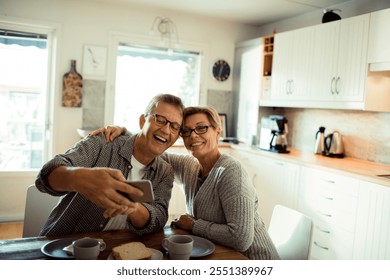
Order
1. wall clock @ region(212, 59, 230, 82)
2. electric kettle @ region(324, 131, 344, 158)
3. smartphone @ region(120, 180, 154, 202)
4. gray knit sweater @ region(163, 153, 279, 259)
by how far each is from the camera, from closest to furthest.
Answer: smartphone @ region(120, 180, 154, 202) < gray knit sweater @ region(163, 153, 279, 259) < electric kettle @ region(324, 131, 344, 158) < wall clock @ region(212, 59, 230, 82)

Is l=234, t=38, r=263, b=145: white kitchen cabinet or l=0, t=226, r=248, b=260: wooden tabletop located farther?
l=234, t=38, r=263, b=145: white kitchen cabinet

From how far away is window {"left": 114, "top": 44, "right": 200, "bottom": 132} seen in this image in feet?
13.0

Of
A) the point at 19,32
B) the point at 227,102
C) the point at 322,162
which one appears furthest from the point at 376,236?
the point at 19,32

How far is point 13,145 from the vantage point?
3.63m

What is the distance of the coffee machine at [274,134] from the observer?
11.1ft

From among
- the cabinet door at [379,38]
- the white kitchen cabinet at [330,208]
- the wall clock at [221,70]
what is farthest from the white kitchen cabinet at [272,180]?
the wall clock at [221,70]

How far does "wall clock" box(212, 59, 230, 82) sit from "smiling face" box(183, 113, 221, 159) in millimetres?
2943

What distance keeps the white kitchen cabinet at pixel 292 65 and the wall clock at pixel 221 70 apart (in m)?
0.79

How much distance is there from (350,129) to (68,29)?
2.82 meters

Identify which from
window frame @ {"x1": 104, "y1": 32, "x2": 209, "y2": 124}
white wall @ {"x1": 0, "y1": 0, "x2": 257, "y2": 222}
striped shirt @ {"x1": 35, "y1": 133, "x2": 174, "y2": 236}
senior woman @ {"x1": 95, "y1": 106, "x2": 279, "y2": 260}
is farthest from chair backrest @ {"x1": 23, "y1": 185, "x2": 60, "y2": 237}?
window frame @ {"x1": 104, "y1": 32, "x2": 209, "y2": 124}

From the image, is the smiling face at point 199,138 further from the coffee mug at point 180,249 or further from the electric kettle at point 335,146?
the electric kettle at point 335,146

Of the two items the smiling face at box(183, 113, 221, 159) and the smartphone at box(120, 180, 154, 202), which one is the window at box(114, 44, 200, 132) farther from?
the smartphone at box(120, 180, 154, 202)

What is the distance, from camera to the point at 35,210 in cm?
160
